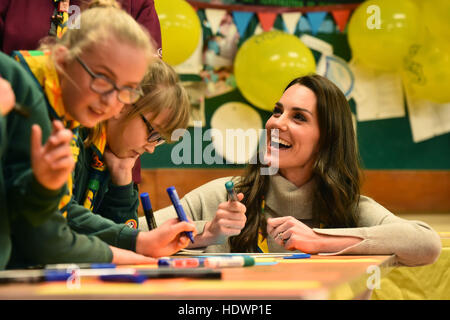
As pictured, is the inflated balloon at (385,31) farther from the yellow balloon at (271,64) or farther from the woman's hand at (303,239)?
the woman's hand at (303,239)

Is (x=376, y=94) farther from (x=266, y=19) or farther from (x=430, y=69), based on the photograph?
(x=266, y=19)

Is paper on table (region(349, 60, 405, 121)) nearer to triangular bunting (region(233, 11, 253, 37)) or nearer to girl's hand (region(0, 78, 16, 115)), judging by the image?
triangular bunting (region(233, 11, 253, 37))

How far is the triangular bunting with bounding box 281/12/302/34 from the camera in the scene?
355cm

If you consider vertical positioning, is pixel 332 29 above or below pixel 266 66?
above

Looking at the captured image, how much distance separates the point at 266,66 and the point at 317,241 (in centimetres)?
161

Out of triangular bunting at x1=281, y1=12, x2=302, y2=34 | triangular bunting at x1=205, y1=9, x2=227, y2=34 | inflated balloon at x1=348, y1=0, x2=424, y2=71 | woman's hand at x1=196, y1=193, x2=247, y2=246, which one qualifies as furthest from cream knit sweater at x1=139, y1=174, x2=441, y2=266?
triangular bunting at x1=281, y1=12, x2=302, y2=34

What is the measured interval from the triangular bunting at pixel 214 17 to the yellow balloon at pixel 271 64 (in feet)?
1.32

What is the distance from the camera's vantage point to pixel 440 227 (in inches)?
105

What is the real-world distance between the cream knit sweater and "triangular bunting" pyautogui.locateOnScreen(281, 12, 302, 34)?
1861 millimetres

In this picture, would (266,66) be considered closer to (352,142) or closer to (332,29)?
(332,29)

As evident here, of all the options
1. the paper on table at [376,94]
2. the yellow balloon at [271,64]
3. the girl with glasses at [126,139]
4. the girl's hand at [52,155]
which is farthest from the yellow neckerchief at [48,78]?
the paper on table at [376,94]

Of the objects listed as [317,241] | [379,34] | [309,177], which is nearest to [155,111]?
Answer: [317,241]

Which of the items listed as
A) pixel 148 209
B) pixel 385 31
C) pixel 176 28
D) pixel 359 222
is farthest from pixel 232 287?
pixel 385 31
